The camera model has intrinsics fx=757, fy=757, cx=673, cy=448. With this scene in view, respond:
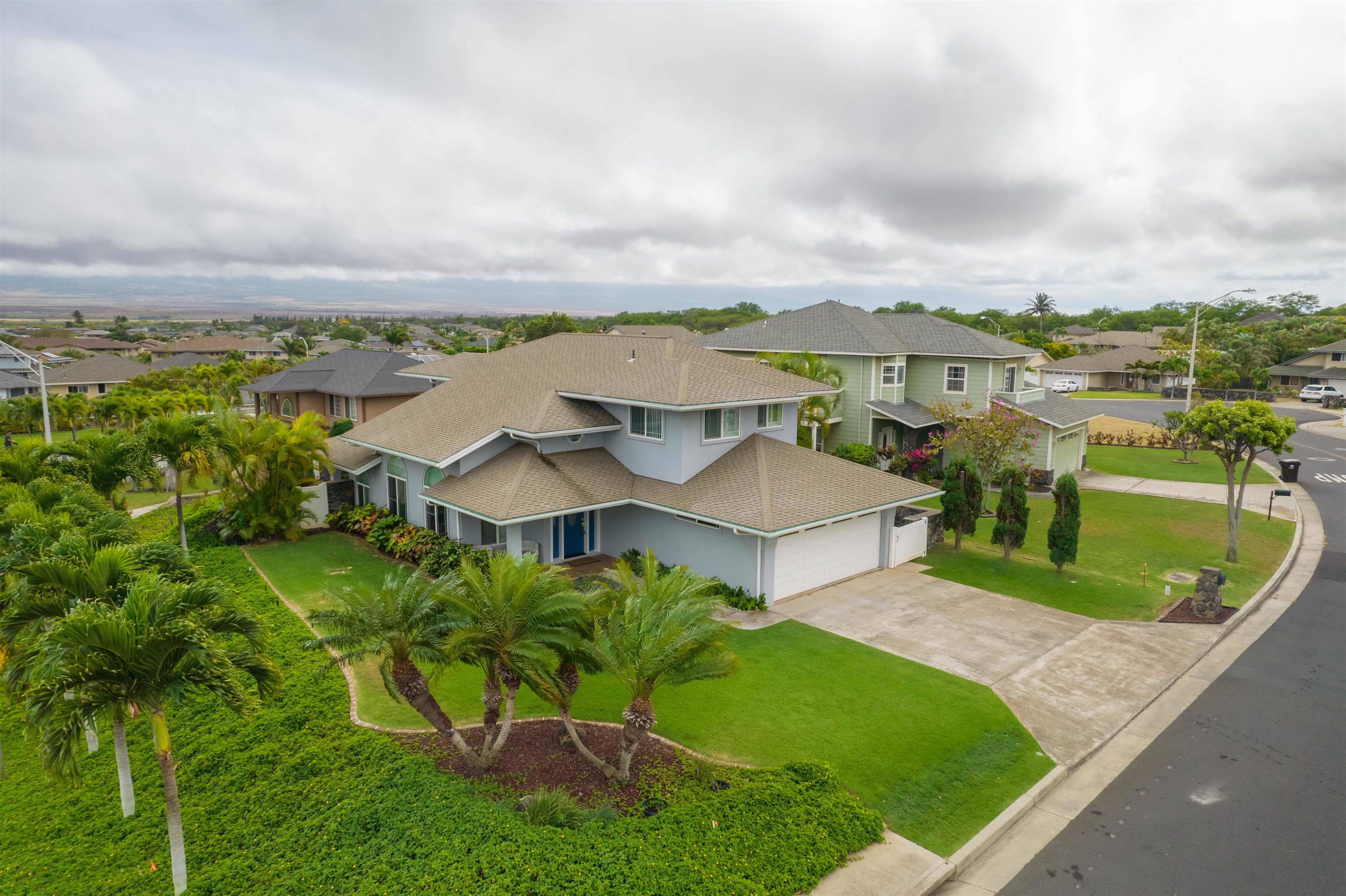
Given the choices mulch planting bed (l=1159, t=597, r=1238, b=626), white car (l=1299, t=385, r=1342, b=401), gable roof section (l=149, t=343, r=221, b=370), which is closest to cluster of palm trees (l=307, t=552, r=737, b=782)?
mulch planting bed (l=1159, t=597, r=1238, b=626)

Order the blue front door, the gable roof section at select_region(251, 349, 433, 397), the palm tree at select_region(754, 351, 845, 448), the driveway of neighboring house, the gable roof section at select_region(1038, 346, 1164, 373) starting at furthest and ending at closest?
1. the gable roof section at select_region(1038, 346, 1164, 373)
2. the gable roof section at select_region(251, 349, 433, 397)
3. the palm tree at select_region(754, 351, 845, 448)
4. the blue front door
5. the driveway of neighboring house

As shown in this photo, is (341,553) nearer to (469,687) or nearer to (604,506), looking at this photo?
(604,506)

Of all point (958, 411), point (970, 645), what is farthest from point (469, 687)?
point (958, 411)

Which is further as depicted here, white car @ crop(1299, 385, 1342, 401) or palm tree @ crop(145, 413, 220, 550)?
white car @ crop(1299, 385, 1342, 401)

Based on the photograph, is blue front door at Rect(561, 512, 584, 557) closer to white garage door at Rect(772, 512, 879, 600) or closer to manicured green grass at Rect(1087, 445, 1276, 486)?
white garage door at Rect(772, 512, 879, 600)

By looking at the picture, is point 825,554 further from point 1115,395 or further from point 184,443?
point 1115,395

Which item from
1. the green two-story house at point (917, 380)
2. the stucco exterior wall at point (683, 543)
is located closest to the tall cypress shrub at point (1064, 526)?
the stucco exterior wall at point (683, 543)

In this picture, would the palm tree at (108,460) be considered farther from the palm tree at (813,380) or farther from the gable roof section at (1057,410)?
the gable roof section at (1057,410)
